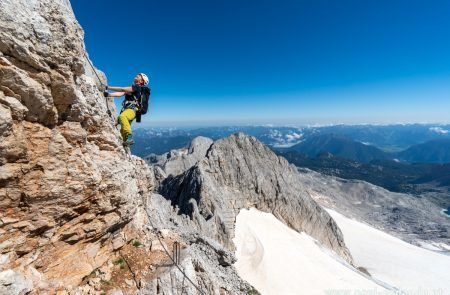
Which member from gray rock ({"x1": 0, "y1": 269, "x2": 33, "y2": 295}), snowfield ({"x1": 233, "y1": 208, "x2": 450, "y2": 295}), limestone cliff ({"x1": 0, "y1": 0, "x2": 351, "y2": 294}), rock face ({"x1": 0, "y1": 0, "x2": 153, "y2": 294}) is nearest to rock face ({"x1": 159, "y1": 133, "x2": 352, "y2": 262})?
snowfield ({"x1": 233, "y1": 208, "x2": 450, "y2": 295})

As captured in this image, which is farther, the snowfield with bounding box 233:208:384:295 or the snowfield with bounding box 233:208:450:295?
the snowfield with bounding box 233:208:450:295

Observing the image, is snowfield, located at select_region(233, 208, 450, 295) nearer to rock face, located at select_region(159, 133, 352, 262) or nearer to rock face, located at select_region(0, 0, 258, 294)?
rock face, located at select_region(159, 133, 352, 262)

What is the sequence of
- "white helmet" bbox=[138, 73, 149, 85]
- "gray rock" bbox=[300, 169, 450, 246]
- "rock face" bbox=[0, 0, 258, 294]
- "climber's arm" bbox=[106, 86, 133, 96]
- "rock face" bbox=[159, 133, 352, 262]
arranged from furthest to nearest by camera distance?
"gray rock" bbox=[300, 169, 450, 246] → "rock face" bbox=[159, 133, 352, 262] → "white helmet" bbox=[138, 73, 149, 85] → "climber's arm" bbox=[106, 86, 133, 96] → "rock face" bbox=[0, 0, 258, 294]

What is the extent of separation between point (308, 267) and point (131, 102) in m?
35.9

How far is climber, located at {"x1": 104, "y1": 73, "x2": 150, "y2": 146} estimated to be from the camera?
1291 cm

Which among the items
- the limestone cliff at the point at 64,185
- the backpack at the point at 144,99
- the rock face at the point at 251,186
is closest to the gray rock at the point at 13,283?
the limestone cliff at the point at 64,185

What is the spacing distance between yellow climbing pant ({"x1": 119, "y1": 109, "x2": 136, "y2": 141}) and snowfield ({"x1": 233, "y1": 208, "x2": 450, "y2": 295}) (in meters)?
25.9

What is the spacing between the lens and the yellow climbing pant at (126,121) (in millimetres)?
12812

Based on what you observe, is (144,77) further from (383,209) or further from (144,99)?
(383,209)

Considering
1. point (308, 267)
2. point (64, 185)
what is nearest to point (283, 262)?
point (308, 267)

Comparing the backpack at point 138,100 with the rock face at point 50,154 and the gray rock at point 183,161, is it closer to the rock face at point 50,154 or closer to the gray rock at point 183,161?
the rock face at point 50,154

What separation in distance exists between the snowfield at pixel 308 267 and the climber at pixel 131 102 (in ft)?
84.5

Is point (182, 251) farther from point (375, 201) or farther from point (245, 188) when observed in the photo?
point (375, 201)

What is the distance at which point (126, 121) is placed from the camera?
12844mm
